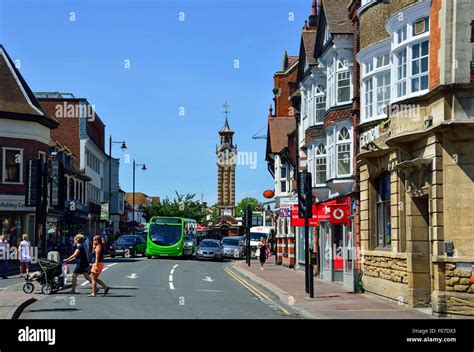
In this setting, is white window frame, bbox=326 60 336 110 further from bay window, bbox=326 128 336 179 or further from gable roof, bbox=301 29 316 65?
gable roof, bbox=301 29 316 65

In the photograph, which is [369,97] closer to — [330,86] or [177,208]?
[330,86]

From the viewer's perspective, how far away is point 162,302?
18.6 metres

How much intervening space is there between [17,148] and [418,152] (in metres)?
33.3

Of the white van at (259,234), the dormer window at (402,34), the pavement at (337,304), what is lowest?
the pavement at (337,304)

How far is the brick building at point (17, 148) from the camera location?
45.1 m

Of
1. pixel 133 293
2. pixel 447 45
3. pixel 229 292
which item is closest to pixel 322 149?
pixel 229 292

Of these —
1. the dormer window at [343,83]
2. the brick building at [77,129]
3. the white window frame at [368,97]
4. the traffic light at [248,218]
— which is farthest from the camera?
the brick building at [77,129]

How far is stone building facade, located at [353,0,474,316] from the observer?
1625cm

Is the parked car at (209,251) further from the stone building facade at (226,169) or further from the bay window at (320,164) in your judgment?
the stone building facade at (226,169)

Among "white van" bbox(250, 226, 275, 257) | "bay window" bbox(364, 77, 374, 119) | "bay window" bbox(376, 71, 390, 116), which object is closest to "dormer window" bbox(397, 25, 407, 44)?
"bay window" bbox(376, 71, 390, 116)

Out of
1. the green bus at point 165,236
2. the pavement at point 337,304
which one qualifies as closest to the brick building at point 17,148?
the green bus at point 165,236

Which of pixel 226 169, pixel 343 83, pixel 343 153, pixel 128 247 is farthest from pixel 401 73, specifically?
pixel 226 169

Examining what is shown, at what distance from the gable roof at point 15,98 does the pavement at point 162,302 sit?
71.1 feet
